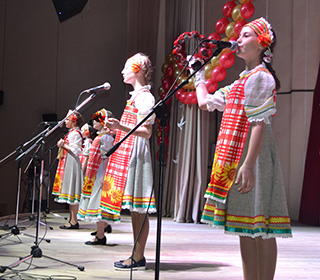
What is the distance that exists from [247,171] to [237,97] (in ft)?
1.19

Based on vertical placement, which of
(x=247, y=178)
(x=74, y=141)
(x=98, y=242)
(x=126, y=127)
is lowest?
(x=98, y=242)

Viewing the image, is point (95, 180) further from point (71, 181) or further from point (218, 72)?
point (218, 72)

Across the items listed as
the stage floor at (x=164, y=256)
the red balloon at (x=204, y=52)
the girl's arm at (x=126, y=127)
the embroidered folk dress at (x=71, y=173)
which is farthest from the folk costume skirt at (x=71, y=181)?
the red balloon at (x=204, y=52)

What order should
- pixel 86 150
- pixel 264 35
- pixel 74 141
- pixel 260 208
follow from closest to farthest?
1. pixel 260 208
2. pixel 264 35
3. pixel 74 141
4. pixel 86 150

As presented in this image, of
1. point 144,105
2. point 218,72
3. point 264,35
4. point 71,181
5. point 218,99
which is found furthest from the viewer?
point 218,72

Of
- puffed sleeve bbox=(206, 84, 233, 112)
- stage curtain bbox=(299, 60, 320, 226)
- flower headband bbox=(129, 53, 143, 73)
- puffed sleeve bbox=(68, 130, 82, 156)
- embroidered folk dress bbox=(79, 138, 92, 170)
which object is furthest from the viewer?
stage curtain bbox=(299, 60, 320, 226)

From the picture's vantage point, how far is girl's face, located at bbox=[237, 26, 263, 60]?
1.90m

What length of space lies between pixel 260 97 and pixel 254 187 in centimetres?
40

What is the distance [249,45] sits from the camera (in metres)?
1.90

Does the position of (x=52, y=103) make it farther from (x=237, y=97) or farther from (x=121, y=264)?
(x=237, y=97)

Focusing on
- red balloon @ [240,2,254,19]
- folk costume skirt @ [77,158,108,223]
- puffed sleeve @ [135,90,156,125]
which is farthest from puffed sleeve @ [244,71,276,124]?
Answer: red balloon @ [240,2,254,19]

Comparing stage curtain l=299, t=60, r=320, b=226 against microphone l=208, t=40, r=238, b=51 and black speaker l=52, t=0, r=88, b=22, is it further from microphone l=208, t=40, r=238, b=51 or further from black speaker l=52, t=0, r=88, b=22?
microphone l=208, t=40, r=238, b=51

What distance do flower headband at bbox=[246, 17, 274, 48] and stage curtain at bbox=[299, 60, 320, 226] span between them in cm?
489

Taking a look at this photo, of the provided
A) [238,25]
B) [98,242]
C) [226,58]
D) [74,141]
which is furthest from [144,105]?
[238,25]
